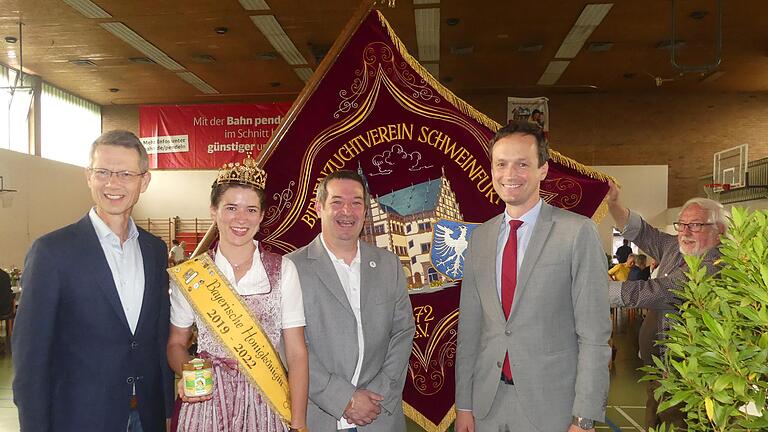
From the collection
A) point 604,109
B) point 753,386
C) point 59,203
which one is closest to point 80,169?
point 59,203

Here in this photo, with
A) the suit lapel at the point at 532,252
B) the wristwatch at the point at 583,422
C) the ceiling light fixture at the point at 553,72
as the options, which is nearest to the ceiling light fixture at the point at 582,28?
the ceiling light fixture at the point at 553,72

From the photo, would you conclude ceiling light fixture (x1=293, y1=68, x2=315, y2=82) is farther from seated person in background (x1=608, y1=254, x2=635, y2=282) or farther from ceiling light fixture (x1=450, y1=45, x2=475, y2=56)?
seated person in background (x1=608, y1=254, x2=635, y2=282)

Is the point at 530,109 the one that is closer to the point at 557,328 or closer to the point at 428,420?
the point at 428,420

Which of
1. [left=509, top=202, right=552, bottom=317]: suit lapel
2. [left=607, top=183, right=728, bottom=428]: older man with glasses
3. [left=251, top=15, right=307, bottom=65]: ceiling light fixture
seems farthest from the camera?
[left=251, top=15, right=307, bottom=65]: ceiling light fixture

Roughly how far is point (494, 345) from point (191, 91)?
14.0 metres

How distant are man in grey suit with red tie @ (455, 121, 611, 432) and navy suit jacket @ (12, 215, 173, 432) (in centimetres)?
110

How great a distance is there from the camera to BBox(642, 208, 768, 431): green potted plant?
1.00 m

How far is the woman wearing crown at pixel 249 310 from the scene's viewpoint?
1824mm

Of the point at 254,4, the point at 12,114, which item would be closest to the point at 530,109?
the point at 254,4

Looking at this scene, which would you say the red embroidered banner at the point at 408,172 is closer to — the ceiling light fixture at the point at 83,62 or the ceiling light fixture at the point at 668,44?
the ceiling light fixture at the point at 668,44

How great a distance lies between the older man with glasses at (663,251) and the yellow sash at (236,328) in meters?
1.90

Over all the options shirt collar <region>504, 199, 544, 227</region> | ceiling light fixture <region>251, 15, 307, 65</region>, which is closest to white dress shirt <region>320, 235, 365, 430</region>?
shirt collar <region>504, 199, 544, 227</region>

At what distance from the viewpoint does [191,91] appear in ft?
47.2

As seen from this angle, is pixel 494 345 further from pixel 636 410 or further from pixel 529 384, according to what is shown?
pixel 636 410
